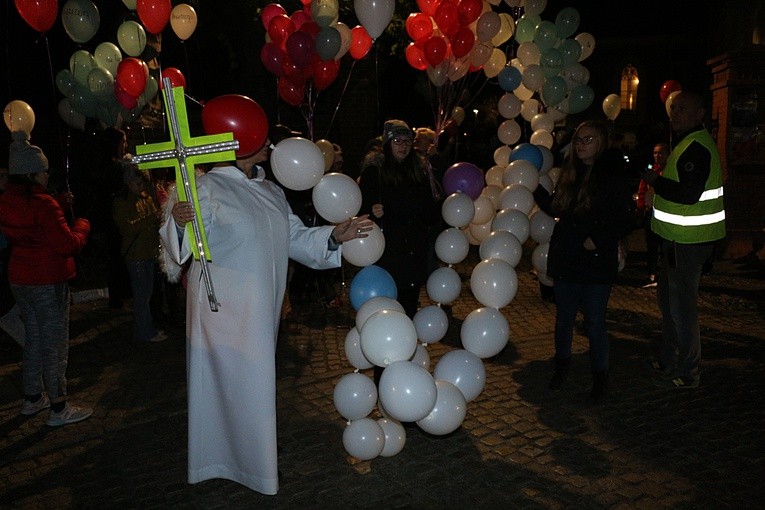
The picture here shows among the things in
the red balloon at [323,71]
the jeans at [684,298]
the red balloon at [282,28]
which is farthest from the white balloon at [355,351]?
the red balloon at [282,28]

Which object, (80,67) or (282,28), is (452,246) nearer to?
(282,28)

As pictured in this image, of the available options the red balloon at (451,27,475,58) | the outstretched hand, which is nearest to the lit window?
the red balloon at (451,27,475,58)

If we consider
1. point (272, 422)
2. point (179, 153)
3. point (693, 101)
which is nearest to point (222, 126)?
point (179, 153)

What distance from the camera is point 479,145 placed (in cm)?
2092

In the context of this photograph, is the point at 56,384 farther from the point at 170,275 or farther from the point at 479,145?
the point at 479,145

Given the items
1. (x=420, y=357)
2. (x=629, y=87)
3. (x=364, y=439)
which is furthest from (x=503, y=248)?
(x=629, y=87)

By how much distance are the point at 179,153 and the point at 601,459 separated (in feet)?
9.81

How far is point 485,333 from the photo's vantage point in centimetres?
410

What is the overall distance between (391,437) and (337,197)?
4.89 ft

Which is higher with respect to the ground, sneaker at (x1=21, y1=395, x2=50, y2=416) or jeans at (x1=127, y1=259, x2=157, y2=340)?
jeans at (x1=127, y1=259, x2=157, y2=340)

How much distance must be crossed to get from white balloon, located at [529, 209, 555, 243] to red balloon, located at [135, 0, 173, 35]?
4439 millimetres

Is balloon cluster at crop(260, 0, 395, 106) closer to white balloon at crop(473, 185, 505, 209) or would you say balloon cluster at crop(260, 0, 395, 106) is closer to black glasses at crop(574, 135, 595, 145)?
white balloon at crop(473, 185, 505, 209)

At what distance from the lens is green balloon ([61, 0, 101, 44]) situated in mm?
6293

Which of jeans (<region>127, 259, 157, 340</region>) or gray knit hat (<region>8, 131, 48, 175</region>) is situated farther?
jeans (<region>127, 259, 157, 340</region>)
